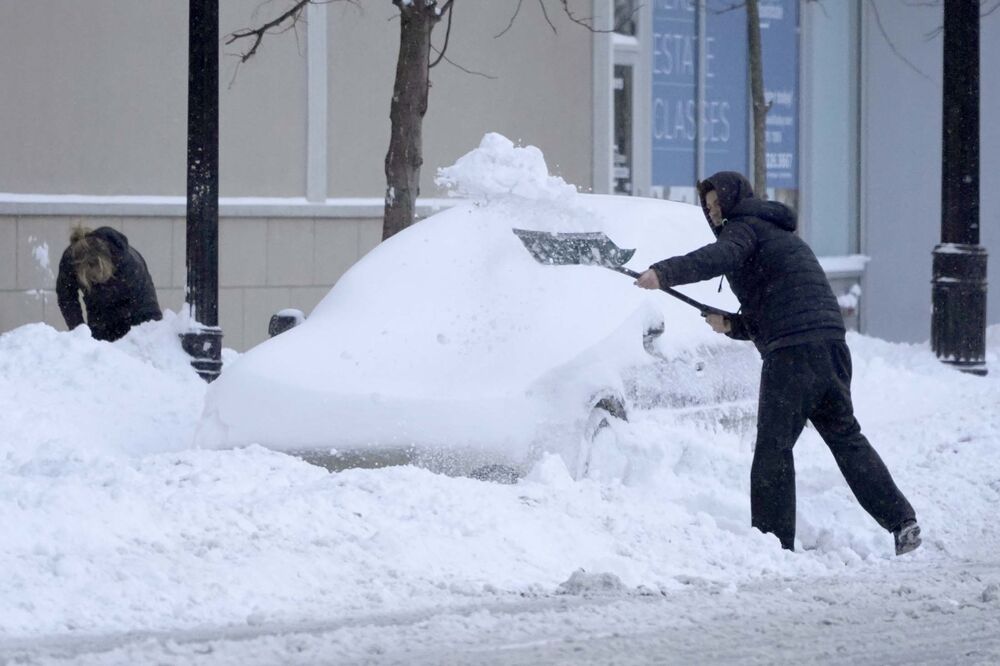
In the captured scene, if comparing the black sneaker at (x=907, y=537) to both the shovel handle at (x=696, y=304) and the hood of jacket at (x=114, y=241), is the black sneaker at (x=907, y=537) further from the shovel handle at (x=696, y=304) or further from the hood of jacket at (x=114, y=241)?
the hood of jacket at (x=114, y=241)

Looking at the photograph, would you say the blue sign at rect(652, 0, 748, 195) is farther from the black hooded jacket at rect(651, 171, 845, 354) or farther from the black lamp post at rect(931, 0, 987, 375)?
the black hooded jacket at rect(651, 171, 845, 354)

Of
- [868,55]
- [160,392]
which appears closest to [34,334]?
[160,392]

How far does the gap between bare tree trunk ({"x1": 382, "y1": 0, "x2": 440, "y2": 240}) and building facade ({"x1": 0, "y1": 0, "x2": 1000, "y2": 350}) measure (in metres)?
2.76

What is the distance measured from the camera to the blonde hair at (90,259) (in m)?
10.5

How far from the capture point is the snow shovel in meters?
8.23

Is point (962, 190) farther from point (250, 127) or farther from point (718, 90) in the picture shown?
point (250, 127)

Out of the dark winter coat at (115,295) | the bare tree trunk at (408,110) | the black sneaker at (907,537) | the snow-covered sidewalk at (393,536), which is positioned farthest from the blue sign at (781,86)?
the black sneaker at (907,537)

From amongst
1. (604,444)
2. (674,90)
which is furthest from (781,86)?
(604,444)

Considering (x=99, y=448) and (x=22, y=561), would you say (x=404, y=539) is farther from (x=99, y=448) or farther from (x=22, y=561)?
(x=99, y=448)

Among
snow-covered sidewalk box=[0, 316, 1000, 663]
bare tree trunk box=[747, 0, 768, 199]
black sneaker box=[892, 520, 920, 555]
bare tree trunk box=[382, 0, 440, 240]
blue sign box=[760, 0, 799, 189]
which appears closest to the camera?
snow-covered sidewalk box=[0, 316, 1000, 663]

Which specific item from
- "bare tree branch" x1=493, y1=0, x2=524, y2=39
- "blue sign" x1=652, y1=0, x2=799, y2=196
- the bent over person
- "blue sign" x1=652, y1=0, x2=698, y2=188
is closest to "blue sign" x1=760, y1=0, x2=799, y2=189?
"blue sign" x1=652, y1=0, x2=799, y2=196

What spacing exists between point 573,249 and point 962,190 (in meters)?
6.13

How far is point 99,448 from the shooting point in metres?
8.75

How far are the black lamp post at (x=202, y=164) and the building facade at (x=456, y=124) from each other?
3.03 metres
